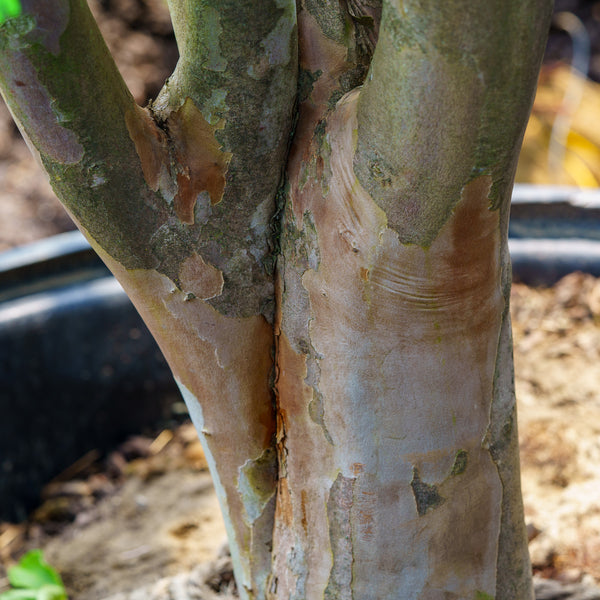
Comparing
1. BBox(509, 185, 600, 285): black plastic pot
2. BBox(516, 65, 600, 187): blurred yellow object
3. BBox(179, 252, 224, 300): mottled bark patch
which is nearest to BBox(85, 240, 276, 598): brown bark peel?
BBox(179, 252, 224, 300): mottled bark patch

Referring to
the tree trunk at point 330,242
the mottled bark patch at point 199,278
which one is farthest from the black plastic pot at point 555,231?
the mottled bark patch at point 199,278

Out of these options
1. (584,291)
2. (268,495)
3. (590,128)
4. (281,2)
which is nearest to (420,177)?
(281,2)

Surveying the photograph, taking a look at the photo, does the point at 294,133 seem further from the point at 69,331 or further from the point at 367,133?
the point at 69,331

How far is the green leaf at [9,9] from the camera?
1.39 ft

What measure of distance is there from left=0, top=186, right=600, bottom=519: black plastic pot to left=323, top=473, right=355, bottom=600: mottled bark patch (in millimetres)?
854

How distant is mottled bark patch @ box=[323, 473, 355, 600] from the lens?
1.99ft

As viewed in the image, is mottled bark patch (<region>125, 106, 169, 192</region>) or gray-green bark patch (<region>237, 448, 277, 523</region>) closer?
mottled bark patch (<region>125, 106, 169, 192</region>)

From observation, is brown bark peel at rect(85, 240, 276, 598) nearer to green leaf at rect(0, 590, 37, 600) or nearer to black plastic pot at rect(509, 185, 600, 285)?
green leaf at rect(0, 590, 37, 600)

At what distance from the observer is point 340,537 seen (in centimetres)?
62

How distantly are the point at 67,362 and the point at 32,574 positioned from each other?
0.46 meters

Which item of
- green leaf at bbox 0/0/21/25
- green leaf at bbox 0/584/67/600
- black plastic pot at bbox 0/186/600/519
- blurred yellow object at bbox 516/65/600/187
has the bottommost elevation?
green leaf at bbox 0/584/67/600

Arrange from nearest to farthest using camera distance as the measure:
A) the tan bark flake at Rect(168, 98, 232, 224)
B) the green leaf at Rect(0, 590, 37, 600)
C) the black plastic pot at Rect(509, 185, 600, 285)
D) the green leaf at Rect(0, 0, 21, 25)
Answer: the green leaf at Rect(0, 0, 21, 25) < the tan bark flake at Rect(168, 98, 232, 224) < the green leaf at Rect(0, 590, 37, 600) < the black plastic pot at Rect(509, 185, 600, 285)

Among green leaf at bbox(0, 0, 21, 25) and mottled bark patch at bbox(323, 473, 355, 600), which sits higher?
green leaf at bbox(0, 0, 21, 25)

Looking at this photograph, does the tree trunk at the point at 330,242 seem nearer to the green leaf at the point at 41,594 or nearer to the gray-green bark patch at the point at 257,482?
the gray-green bark patch at the point at 257,482
